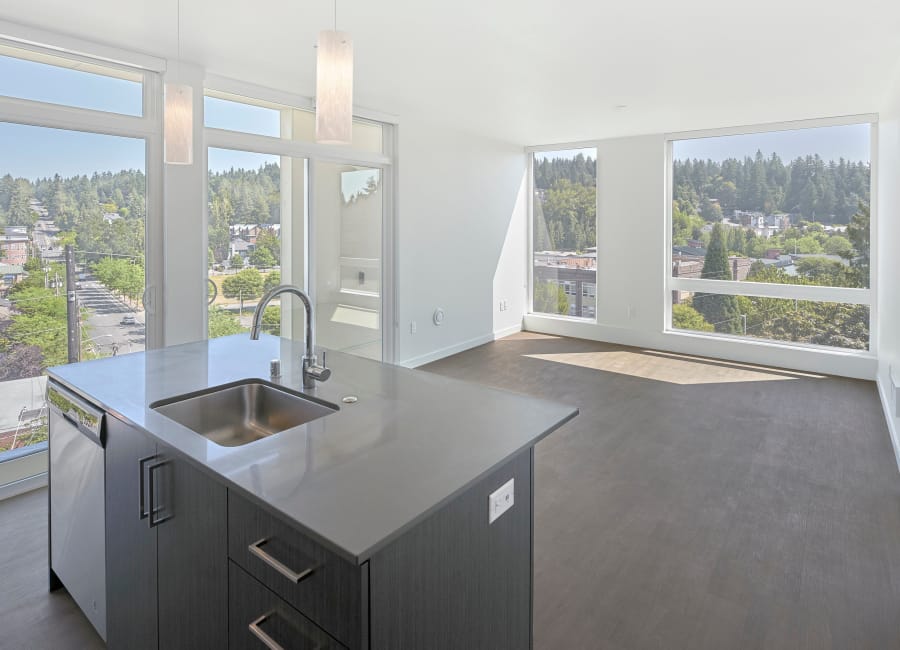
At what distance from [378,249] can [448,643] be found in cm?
450

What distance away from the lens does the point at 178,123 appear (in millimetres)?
2324

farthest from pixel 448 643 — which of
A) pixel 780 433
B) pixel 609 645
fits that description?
pixel 780 433

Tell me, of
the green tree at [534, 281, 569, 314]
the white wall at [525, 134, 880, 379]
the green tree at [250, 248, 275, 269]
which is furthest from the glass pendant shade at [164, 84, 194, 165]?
the green tree at [534, 281, 569, 314]

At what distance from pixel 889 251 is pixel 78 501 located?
5.53m

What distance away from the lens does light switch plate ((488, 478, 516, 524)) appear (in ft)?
4.70

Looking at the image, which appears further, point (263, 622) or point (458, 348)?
point (458, 348)

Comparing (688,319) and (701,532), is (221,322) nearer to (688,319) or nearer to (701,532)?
(701,532)

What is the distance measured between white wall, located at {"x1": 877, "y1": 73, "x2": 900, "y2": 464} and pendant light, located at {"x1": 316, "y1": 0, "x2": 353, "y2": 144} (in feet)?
12.4

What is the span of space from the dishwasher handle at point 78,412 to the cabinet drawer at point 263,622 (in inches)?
30.4

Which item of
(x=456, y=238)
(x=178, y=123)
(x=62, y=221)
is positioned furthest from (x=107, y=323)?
(x=456, y=238)

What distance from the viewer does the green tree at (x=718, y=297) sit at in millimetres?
6414

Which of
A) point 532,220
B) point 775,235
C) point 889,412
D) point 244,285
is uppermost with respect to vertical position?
point 532,220

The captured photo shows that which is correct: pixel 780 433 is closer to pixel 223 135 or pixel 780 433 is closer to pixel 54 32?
pixel 223 135

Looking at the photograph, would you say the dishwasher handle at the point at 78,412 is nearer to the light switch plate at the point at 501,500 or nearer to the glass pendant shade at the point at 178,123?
the glass pendant shade at the point at 178,123
